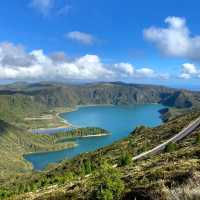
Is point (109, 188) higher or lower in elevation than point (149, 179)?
higher

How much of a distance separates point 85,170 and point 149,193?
74.0m

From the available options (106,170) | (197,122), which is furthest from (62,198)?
(197,122)

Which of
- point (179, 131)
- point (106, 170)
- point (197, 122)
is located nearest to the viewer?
point (106, 170)

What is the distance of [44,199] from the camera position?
110 ft

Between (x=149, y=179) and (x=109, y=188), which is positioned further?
(x=149, y=179)

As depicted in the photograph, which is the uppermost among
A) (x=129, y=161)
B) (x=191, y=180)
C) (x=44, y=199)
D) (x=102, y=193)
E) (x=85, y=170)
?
(x=191, y=180)

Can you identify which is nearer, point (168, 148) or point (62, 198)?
point (62, 198)

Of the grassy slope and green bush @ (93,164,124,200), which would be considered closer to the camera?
the grassy slope

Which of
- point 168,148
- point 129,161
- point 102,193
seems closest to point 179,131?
point 168,148

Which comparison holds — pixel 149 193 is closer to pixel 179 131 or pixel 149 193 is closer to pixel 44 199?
pixel 44 199

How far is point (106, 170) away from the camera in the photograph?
27.9 meters

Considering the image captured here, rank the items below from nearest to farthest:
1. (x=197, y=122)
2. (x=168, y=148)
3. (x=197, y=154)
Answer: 1. (x=197, y=154)
2. (x=168, y=148)
3. (x=197, y=122)

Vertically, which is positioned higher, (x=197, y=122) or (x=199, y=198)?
(x=199, y=198)

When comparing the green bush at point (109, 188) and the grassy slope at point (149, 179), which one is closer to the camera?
the grassy slope at point (149, 179)
